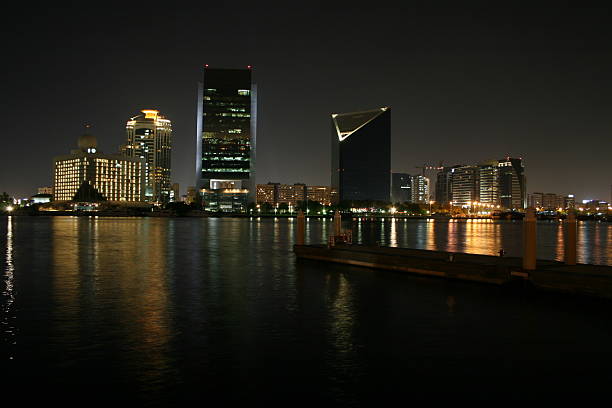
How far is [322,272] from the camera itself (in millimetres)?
31453

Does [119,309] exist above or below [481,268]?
below

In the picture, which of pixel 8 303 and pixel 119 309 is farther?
pixel 8 303

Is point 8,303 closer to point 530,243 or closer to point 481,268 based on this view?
point 481,268

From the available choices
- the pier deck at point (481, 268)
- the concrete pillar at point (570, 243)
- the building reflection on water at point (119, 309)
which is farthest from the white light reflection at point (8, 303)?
the concrete pillar at point (570, 243)

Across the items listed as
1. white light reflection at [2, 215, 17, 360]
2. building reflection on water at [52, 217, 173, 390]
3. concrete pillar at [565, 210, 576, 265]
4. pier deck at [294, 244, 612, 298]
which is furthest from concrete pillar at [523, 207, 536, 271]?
white light reflection at [2, 215, 17, 360]

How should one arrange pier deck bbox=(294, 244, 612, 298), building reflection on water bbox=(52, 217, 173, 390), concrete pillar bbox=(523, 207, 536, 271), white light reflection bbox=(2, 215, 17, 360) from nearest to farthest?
building reflection on water bbox=(52, 217, 173, 390) < white light reflection bbox=(2, 215, 17, 360) < pier deck bbox=(294, 244, 612, 298) < concrete pillar bbox=(523, 207, 536, 271)

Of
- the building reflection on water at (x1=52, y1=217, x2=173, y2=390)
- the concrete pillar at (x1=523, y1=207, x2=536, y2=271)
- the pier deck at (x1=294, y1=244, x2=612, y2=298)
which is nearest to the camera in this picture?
the building reflection on water at (x1=52, y1=217, x2=173, y2=390)

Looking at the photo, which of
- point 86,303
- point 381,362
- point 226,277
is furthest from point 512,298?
point 86,303

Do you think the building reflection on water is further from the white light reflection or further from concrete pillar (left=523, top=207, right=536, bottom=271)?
concrete pillar (left=523, top=207, right=536, bottom=271)

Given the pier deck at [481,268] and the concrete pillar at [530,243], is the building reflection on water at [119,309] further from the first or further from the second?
the concrete pillar at [530,243]

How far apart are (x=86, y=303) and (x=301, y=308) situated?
8480 mm

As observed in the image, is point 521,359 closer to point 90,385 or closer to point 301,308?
point 301,308

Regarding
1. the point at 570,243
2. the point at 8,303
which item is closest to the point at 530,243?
the point at 570,243

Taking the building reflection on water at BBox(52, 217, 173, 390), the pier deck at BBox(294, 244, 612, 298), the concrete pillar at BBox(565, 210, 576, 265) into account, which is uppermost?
the concrete pillar at BBox(565, 210, 576, 265)
